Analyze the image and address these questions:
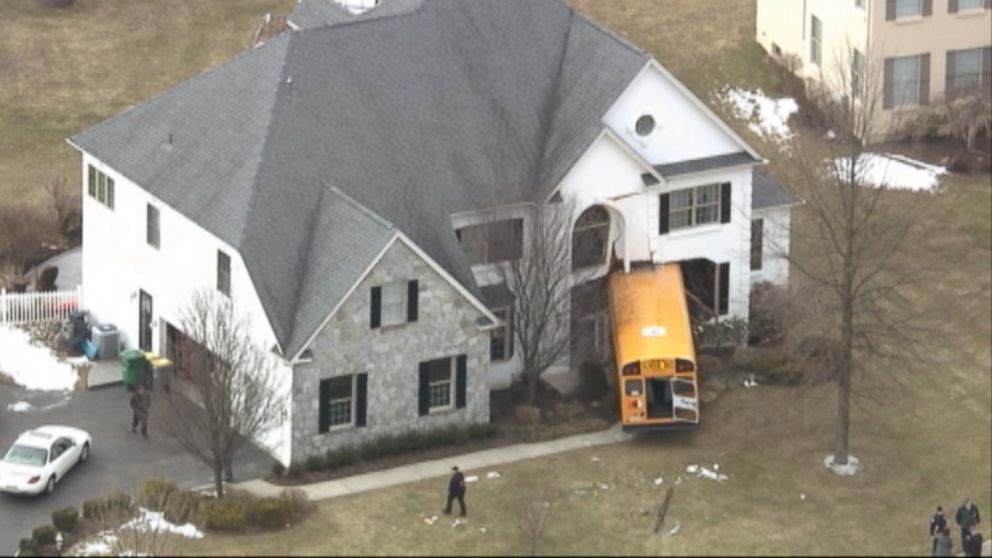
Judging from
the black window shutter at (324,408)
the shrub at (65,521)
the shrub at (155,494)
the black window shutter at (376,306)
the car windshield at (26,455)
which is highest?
the black window shutter at (376,306)

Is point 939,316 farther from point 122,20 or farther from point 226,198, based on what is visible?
point 122,20

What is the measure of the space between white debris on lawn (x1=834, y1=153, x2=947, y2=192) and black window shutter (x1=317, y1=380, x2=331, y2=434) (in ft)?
85.7

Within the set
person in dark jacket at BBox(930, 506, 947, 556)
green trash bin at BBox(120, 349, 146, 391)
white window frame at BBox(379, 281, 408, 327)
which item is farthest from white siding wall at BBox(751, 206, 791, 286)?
green trash bin at BBox(120, 349, 146, 391)

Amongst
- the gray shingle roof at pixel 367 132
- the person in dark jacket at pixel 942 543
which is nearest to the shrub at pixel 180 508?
the gray shingle roof at pixel 367 132

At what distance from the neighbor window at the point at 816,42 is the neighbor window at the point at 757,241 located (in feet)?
51.7

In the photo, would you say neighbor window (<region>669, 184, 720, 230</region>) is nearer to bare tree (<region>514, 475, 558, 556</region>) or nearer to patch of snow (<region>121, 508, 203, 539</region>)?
bare tree (<region>514, 475, 558, 556</region>)

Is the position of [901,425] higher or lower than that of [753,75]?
lower

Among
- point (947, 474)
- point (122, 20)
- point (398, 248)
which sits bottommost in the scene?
point (947, 474)

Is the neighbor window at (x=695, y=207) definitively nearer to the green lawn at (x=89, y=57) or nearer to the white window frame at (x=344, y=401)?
the white window frame at (x=344, y=401)

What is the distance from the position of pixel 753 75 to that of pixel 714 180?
67.5ft

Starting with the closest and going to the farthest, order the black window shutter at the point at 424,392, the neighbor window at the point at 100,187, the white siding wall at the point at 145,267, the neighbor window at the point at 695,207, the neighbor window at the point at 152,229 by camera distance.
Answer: the white siding wall at the point at 145,267, the black window shutter at the point at 424,392, the neighbor window at the point at 152,229, the neighbor window at the point at 695,207, the neighbor window at the point at 100,187

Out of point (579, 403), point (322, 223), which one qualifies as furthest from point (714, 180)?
point (322, 223)

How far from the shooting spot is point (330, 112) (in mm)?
78000

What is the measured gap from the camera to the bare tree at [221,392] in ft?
229
